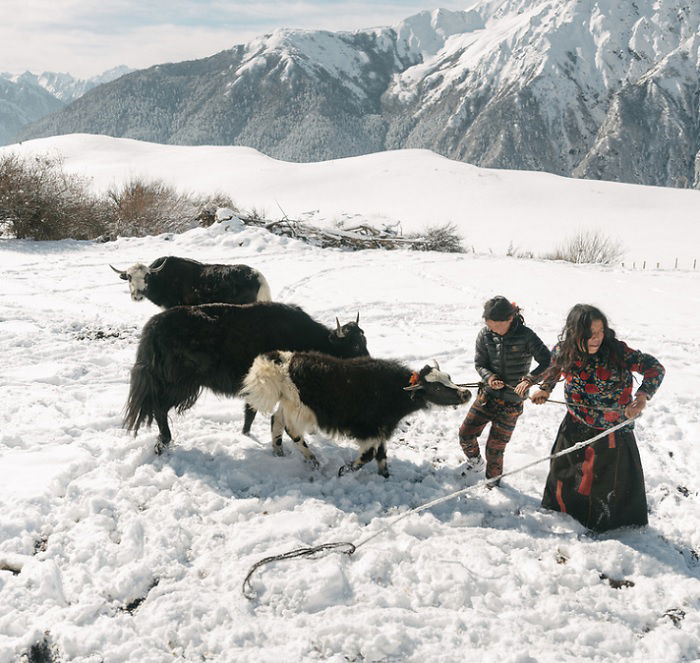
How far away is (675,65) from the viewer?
164500 mm

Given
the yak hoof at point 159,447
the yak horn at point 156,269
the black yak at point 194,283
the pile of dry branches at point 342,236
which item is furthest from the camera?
the pile of dry branches at point 342,236

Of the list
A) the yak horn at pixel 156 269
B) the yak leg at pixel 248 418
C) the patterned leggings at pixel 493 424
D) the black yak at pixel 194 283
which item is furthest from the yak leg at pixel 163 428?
the yak horn at pixel 156 269

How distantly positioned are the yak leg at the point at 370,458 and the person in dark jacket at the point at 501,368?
72 cm

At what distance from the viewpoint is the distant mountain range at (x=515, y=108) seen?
157000 mm

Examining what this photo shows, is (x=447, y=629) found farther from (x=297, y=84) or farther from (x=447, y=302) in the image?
(x=297, y=84)

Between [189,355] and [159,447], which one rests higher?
[189,355]

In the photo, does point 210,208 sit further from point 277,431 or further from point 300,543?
point 300,543

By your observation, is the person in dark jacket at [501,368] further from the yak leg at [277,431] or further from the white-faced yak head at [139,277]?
the white-faced yak head at [139,277]

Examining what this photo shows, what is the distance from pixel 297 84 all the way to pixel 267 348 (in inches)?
8147

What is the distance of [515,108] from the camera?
559ft

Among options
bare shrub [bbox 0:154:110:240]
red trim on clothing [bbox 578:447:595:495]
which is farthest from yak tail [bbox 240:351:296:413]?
bare shrub [bbox 0:154:110:240]

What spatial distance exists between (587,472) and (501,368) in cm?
90

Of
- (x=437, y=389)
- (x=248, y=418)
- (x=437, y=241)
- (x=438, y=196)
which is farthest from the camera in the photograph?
(x=438, y=196)

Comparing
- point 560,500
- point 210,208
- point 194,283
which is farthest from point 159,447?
point 210,208
